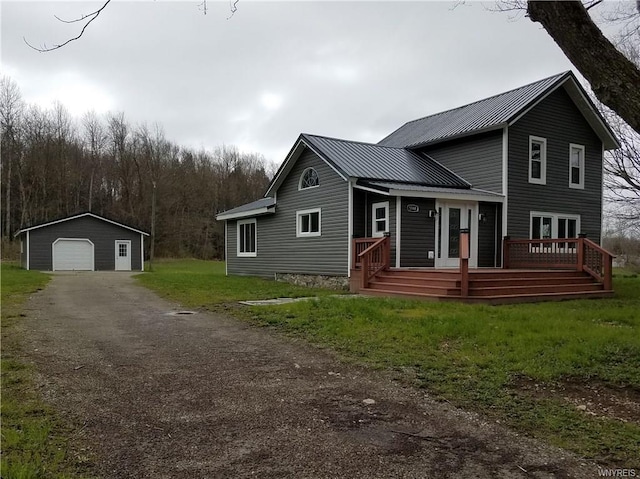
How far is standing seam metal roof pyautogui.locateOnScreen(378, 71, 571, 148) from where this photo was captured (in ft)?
51.4

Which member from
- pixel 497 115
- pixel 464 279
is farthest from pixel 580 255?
pixel 497 115

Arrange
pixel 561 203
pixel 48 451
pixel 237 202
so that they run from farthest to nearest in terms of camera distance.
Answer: pixel 237 202 → pixel 561 203 → pixel 48 451

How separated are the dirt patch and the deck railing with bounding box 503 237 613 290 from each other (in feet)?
31.6

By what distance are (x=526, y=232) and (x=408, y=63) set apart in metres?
7.13

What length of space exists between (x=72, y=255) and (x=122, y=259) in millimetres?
2938

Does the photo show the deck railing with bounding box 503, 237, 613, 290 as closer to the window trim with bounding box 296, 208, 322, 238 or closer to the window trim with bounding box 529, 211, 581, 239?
the window trim with bounding box 529, 211, 581, 239

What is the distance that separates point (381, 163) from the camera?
52.3 ft

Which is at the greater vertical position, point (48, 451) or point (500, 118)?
point (500, 118)

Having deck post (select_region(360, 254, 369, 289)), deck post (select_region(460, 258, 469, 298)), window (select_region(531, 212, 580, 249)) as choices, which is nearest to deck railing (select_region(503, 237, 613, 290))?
window (select_region(531, 212, 580, 249))

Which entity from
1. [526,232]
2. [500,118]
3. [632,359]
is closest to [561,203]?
[526,232]

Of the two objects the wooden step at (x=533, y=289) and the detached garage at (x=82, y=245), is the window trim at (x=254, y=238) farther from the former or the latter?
the detached garage at (x=82, y=245)

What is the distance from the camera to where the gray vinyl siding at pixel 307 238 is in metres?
15.0

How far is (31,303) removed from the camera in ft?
35.7

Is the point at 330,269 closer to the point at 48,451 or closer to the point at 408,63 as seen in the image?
the point at 408,63
